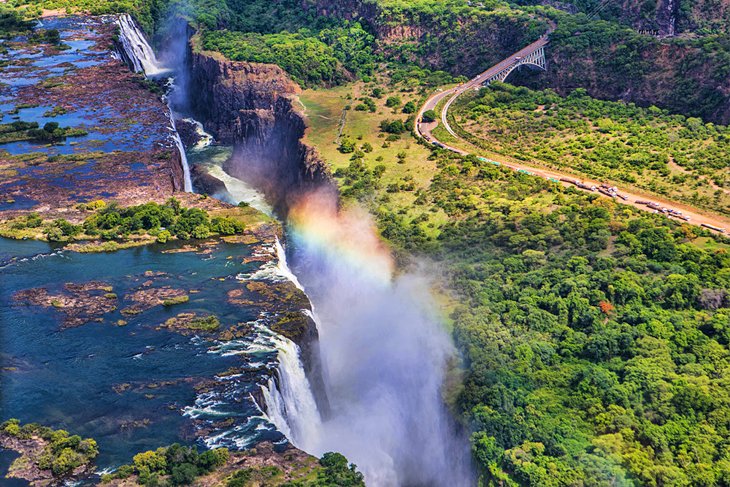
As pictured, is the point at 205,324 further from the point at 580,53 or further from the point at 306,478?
the point at 580,53

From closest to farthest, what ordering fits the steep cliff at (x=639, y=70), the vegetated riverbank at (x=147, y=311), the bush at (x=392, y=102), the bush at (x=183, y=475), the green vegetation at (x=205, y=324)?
the bush at (x=183, y=475), the vegetated riverbank at (x=147, y=311), the green vegetation at (x=205, y=324), the steep cliff at (x=639, y=70), the bush at (x=392, y=102)

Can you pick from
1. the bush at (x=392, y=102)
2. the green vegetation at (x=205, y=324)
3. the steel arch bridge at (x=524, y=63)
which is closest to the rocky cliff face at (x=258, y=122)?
the bush at (x=392, y=102)

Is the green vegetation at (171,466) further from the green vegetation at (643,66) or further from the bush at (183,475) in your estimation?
the green vegetation at (643,66)

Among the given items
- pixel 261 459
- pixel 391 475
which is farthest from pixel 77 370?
pixel 391 475

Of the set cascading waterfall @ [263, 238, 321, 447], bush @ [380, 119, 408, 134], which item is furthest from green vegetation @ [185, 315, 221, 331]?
bush @ [380, 119, 408, 134]

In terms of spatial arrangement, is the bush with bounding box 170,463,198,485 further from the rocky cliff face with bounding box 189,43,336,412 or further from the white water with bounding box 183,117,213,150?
the white water with bounding box 183,117,213,150

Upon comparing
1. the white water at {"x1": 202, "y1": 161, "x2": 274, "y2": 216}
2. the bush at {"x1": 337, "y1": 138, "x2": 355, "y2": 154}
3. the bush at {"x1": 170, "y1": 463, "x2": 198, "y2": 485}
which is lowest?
the white water at {"x1": 202, "y1": 161, "x2": 274, "y2": 216}

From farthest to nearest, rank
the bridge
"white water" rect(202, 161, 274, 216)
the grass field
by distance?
1. the bridge
2. "white water" rect(202, 161, 274, 216)
3. the grass field
